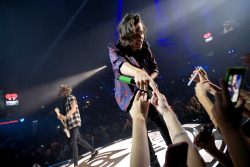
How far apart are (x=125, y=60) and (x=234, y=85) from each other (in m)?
1.02

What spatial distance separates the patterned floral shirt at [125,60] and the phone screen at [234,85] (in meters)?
1.01

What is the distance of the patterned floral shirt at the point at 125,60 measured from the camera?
1.57 metres

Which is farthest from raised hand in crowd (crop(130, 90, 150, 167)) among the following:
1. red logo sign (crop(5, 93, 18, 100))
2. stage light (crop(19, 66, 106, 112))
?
stage light (crop(19, 66, 106, 112))

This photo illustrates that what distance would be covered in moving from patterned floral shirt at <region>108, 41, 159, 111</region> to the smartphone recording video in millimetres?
1005

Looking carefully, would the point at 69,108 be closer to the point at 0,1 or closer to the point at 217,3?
the point at 0,1

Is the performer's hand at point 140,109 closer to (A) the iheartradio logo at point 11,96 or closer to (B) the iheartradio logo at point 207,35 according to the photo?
(A) the iheartradio logo at point 11,96

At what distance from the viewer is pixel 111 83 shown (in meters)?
19.9

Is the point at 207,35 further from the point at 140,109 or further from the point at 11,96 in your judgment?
the point at 11,96

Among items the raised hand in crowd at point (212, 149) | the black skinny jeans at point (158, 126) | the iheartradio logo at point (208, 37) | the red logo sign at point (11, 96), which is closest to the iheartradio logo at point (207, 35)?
the iheartradio logo at point (208, 37)

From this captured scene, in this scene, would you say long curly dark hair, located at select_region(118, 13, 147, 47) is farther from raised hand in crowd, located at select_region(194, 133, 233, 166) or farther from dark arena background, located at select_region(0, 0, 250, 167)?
dark arena background, located at select_region(0, 0, 250, 167)

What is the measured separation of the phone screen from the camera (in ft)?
1.77

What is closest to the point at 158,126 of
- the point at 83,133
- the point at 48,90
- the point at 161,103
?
the point at 161,103

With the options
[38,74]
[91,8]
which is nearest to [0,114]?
[38,74]

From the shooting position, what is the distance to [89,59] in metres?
13.2
